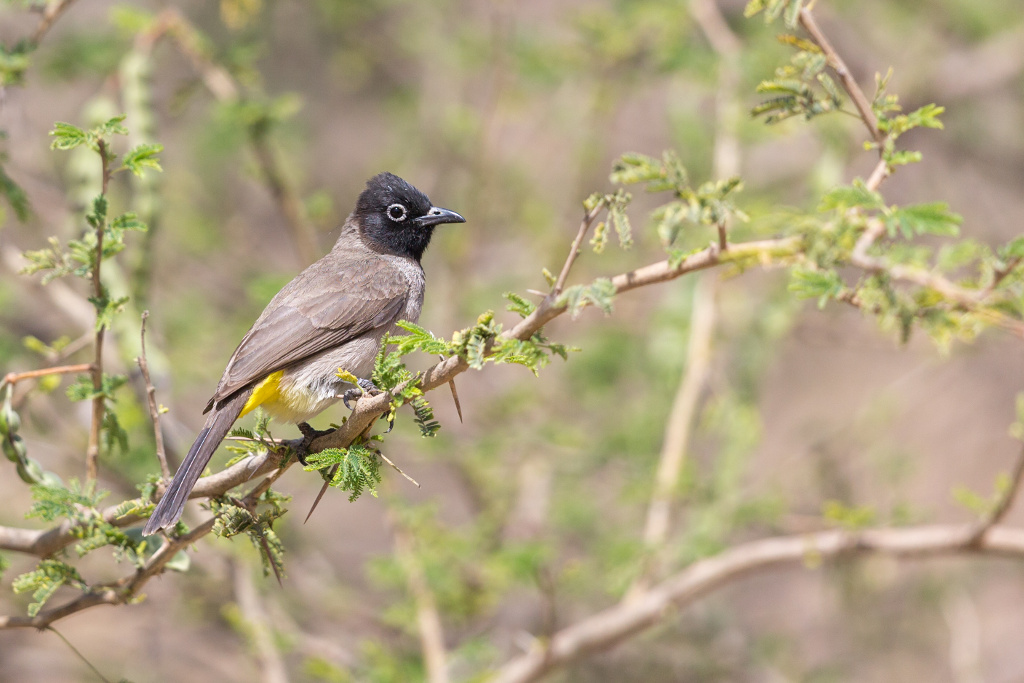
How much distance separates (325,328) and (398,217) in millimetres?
874

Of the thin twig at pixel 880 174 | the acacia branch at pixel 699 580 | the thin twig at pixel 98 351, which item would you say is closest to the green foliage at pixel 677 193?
the thin twig at pixel 880 174

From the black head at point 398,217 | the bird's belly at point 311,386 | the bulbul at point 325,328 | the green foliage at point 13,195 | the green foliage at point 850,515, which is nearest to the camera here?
the green foliage at point 13,195

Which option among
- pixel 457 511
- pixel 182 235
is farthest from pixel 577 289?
pixel 457 511

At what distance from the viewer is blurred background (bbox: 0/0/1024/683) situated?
14.7 feet

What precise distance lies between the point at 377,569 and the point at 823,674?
2.75 meters

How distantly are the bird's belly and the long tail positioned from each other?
0.14 meters

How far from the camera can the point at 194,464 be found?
8.05 feet

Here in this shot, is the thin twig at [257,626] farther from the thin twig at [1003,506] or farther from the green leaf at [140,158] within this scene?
the thin twig at [1003,506]

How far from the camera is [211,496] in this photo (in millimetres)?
2213

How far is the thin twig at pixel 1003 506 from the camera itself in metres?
2.91

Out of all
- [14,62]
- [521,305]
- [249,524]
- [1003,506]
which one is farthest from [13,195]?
[1003,506]

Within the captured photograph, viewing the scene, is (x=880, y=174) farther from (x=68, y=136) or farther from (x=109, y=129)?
(x=68, y=136)

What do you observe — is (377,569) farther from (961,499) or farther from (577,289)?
(577,289)

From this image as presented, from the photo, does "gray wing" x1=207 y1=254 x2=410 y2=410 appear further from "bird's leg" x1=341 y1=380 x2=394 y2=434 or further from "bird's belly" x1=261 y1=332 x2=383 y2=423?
"bird's leg" x1=341 y1=380 x2=394 y2=434
